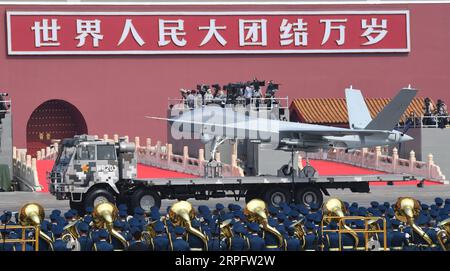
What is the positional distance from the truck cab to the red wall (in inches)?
1009

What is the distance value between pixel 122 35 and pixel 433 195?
2375 centimetres

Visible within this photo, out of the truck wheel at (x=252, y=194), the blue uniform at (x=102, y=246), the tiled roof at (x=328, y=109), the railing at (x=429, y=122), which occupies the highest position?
the tiled roof at (x=328, y=109)

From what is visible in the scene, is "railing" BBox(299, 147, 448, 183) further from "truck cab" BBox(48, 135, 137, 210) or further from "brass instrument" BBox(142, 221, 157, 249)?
"brass instrument" BBox(142, 221, 157, 249)

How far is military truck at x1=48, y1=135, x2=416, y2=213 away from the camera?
3244 cm

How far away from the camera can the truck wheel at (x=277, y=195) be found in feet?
110

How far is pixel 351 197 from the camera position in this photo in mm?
41625

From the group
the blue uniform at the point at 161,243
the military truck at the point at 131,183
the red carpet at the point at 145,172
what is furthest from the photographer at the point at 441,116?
the blue uniform at the point at 161,243

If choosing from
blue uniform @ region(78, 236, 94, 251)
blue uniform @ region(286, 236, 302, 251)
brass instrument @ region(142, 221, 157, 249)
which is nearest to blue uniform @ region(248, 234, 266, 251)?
blue uniform @ region(286, 236, 302, 251)

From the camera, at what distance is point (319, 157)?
171 feet

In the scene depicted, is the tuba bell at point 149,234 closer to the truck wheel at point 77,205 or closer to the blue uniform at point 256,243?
the blue uniform at point 256,243

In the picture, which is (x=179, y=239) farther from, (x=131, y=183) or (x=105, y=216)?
(x=131, y=183)

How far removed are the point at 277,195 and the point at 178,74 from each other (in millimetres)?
27197

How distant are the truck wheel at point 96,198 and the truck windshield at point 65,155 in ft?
4.41

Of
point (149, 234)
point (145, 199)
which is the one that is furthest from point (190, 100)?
point (149, 234)
